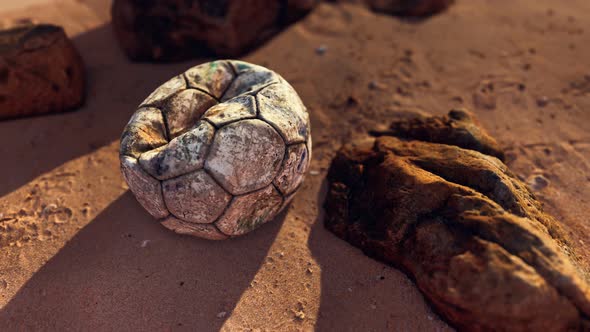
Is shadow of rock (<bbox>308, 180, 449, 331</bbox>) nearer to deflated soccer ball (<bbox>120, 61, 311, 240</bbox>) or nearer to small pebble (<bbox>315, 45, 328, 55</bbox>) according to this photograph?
deflated soccer ball (<bbox>120, 61, 311, 240</bbox>)

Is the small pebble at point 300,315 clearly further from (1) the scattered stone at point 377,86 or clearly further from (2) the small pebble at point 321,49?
(2) the small pebble at point 321,49

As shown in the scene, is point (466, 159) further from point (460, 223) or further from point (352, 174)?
point (352, 174)

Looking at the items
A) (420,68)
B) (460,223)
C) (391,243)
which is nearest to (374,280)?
(391,243)

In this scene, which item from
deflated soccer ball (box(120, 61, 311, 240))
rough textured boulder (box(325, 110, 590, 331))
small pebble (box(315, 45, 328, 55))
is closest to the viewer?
rough textured boulder (box(325, 110, 590, 331))

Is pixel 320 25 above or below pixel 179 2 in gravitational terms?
below

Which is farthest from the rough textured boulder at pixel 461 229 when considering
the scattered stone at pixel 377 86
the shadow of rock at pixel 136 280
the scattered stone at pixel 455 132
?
the scattered stone at pixel 377 86

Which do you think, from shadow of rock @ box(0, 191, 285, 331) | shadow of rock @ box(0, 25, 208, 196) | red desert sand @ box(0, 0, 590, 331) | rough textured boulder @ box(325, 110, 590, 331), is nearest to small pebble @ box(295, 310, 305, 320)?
red desert sand @ box(0, 0, 590, 331)

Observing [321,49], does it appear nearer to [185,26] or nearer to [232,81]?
[185,26]
